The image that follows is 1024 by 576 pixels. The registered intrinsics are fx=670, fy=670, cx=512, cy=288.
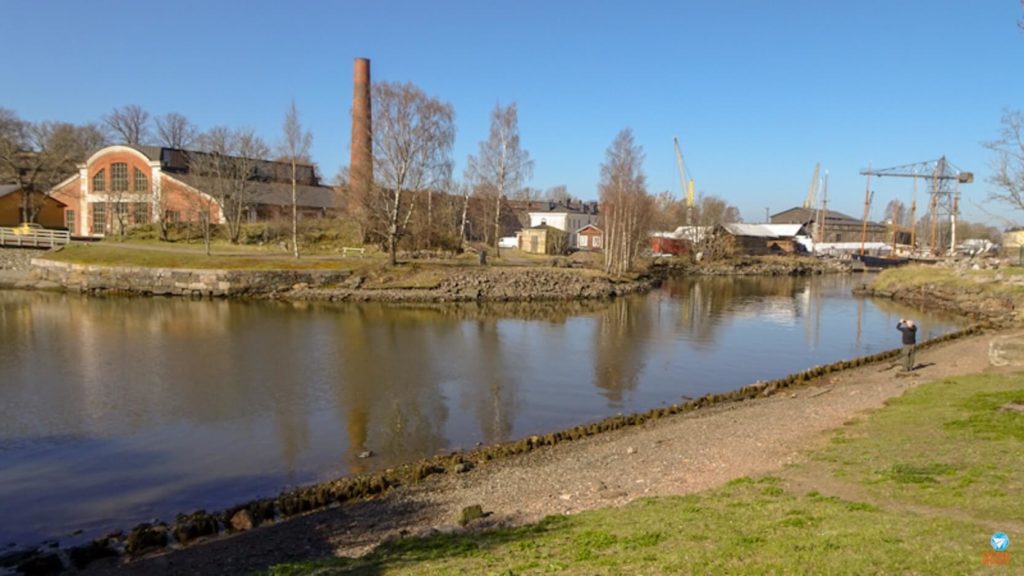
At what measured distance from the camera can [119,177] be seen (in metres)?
61.1

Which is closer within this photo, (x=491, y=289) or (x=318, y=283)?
(x=318, y=283)

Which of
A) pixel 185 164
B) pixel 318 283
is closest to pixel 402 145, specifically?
pixel 318 283

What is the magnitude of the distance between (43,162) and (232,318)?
40.9m

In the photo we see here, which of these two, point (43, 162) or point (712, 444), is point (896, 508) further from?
point (43, 162)

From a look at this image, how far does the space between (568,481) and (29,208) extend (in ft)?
219

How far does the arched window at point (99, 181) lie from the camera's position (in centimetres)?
6141

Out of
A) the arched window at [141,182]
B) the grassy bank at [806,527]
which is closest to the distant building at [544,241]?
the arched window at [141,182]

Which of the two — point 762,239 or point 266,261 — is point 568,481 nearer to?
point 266,261

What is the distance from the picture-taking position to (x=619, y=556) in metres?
7.01

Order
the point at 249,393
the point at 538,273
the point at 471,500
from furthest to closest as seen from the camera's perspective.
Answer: the point at 538,273 → the point at 249,393 → the point at 471,500

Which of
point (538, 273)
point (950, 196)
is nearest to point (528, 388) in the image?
point (538, 273)

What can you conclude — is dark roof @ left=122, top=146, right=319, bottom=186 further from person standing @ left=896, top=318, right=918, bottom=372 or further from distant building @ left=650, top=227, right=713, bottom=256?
person standing @ left=896, top=318, right=918, bottom=372

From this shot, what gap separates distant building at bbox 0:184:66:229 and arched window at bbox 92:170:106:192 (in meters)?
4.59

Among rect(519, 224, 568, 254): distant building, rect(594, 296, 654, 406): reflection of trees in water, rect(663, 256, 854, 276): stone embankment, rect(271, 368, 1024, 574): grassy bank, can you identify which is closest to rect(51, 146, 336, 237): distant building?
rect(519, 224, 568, 254): distant building
